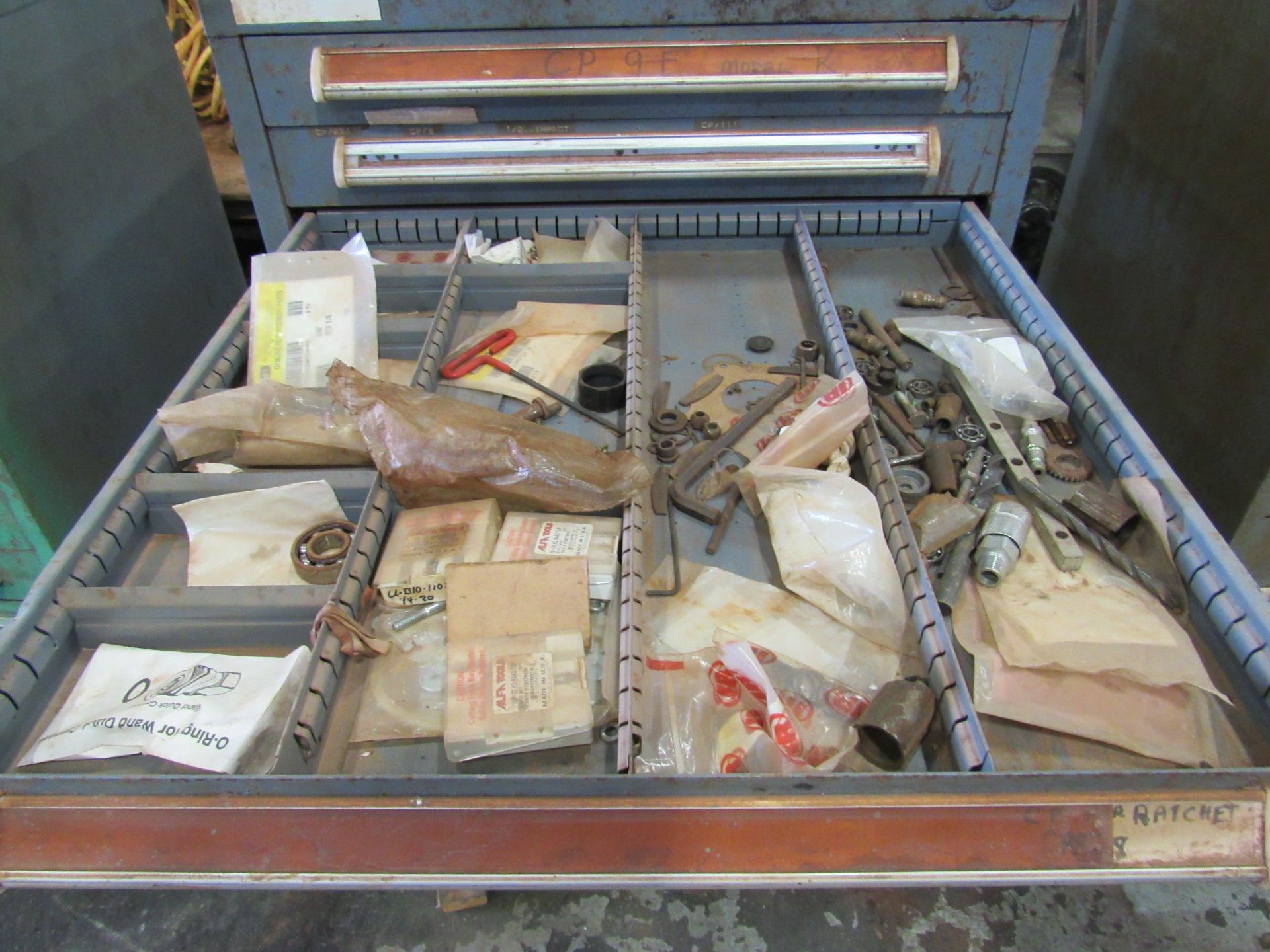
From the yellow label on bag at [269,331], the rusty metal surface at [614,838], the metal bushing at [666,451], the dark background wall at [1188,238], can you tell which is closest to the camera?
the rusty metal surface at [614,838]

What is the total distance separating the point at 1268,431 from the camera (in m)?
1.64

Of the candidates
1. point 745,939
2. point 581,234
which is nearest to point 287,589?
point 745,939

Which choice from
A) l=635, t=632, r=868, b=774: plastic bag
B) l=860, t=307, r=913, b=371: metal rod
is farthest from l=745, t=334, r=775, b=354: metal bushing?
l=635, t=632, r=868, b=774: plastic bag

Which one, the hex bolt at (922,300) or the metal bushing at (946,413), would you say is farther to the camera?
the hex bolt at (922,300)

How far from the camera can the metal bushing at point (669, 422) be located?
1250 millimetres

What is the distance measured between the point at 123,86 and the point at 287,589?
5.38 ft

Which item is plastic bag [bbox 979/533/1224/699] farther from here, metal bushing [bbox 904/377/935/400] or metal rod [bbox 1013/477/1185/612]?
metal bushing [bbox 904/377/935/400]

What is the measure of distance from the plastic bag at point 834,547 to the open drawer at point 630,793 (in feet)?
0.09

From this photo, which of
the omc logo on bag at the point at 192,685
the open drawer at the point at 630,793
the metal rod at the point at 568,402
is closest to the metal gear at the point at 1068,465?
the open drawer at the point at 630,793

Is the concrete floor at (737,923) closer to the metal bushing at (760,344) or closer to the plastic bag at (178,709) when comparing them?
the plastic bag at (178,709)

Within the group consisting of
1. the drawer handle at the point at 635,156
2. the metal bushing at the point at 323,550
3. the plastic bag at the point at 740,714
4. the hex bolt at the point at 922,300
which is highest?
the drawer handle at the point at 635,156

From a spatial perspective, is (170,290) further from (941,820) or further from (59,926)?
(941,820)

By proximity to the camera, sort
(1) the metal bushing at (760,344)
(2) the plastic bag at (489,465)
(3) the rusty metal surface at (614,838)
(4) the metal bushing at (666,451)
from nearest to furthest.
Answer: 1. (3) the rusty metal surface at (614,838)
2. (2) the plastic bag at (489,465)
3. (4) the metal bushing at (666,451)
4. (1) the metal bushing at (760,344)

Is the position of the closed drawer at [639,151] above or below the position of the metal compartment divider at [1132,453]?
above
